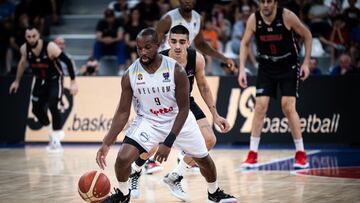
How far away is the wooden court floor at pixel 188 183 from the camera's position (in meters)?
8.59

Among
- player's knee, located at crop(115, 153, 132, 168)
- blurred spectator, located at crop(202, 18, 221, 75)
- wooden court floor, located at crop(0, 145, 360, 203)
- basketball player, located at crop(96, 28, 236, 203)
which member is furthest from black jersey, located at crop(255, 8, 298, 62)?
blurred spectator, located at crop(202, 18, 221, 75)

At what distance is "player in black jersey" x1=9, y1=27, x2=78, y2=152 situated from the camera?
13930 mm

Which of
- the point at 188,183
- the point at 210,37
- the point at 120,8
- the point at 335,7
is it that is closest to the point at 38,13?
the point at 120,8

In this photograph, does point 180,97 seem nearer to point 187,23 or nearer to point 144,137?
point 144,137

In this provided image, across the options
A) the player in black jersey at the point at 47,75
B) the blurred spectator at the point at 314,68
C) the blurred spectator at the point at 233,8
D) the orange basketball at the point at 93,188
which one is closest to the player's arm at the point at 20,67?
the player in black jersey at the point at 47,75

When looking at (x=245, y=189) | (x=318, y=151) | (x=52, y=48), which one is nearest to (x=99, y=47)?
(x=52, y=48)

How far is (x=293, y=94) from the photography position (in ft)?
36.6

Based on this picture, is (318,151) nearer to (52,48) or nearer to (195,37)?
(195,37)

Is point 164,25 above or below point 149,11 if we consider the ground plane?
above

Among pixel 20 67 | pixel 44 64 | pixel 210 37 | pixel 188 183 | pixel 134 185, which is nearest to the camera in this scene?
pixel 134 185

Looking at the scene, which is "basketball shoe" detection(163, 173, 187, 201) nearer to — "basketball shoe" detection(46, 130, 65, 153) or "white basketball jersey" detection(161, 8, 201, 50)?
"white basketball jersey" detection(161, 8, 201, 50)

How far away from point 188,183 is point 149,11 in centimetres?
881

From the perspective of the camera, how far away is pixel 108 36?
713 inches

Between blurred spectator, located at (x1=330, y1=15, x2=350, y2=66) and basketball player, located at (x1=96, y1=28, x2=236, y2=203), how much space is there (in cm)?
925
